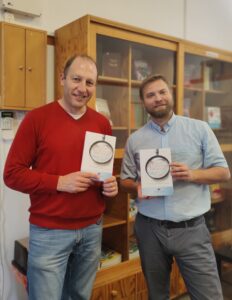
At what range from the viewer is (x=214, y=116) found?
2936 millimetres

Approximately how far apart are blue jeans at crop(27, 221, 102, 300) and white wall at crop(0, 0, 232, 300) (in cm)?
70

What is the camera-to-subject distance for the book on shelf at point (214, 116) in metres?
2.89

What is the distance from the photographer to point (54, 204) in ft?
4.41

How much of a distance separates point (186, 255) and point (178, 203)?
0.81 ft

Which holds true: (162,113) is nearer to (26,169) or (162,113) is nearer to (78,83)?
(78,83)

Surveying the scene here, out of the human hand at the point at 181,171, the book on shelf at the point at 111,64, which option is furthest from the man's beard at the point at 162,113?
the book on shelf at the point at 111,64

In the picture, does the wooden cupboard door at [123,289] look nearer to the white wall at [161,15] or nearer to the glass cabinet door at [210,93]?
the glass cabinet door at [210,93]

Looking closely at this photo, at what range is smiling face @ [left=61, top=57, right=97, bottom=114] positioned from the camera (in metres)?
1.38

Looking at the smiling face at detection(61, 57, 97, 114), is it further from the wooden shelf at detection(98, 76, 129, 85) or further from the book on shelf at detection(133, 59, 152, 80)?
the book on shelf at detection(133, 59, 152, 80)

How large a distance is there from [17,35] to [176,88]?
3.92 ft

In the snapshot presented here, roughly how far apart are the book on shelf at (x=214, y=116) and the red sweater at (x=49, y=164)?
1802 millimetres

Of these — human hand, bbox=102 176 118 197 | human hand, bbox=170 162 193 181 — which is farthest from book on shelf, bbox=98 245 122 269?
human hand, bbox=170 162 193 181

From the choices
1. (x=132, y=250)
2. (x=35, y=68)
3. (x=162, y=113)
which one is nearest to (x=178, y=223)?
(x=162, y=113)

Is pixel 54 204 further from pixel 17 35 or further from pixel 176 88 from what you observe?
pixel 176 88
